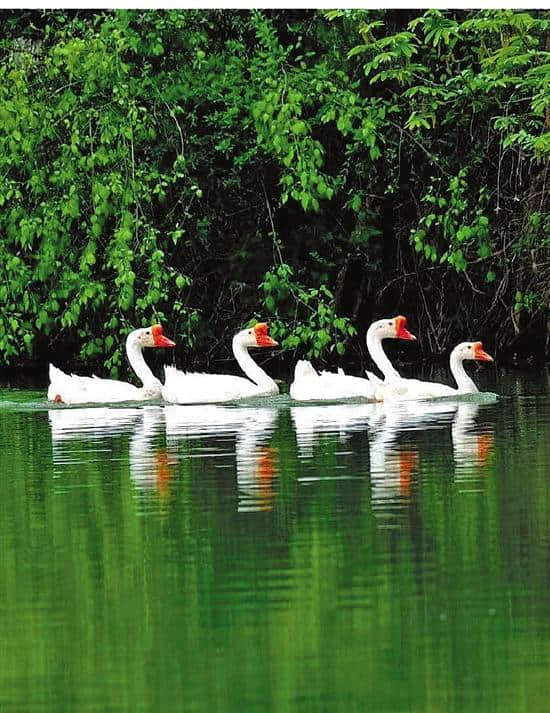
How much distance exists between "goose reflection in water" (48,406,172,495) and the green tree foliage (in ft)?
10.5

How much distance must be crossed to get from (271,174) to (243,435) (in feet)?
32.0

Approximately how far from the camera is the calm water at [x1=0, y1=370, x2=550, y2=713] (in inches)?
247

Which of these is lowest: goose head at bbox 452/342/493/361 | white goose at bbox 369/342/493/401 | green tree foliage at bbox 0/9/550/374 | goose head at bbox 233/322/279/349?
white goose at bbox 369/342/493/401

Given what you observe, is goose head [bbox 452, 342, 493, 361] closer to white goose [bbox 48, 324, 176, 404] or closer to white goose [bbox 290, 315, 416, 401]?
white goose [bbox 290, 315, 416, 401]

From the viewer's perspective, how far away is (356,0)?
65.7 feet

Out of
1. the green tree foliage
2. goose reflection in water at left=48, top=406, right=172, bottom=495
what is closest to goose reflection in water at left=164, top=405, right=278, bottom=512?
goose reflection in water at left=48, top=406, right=172, bottom=495

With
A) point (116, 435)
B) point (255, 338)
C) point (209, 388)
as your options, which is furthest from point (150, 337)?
point (116, 435)

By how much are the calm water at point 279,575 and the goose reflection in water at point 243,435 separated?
40 millimetres

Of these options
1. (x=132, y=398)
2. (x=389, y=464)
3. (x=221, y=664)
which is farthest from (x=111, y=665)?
(x=132, y=398)

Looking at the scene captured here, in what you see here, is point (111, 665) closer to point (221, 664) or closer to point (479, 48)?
point (221, 664)

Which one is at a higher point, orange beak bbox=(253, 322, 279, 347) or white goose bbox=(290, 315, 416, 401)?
orange beak bbox=(253, 322, 279, 347)

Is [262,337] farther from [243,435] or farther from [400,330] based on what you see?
[243,435]

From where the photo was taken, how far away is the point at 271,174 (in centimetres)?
2355

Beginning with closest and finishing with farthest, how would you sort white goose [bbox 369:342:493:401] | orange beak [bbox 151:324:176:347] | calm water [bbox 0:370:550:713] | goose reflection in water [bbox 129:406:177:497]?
1. calm water [bbox 0:370:550:713]
2. goose reflection in water [bbox 129:406:177:497]
3. white goose [bbox 369:342:493:401]
4. orange beak [bbox 151:324:176:347]
